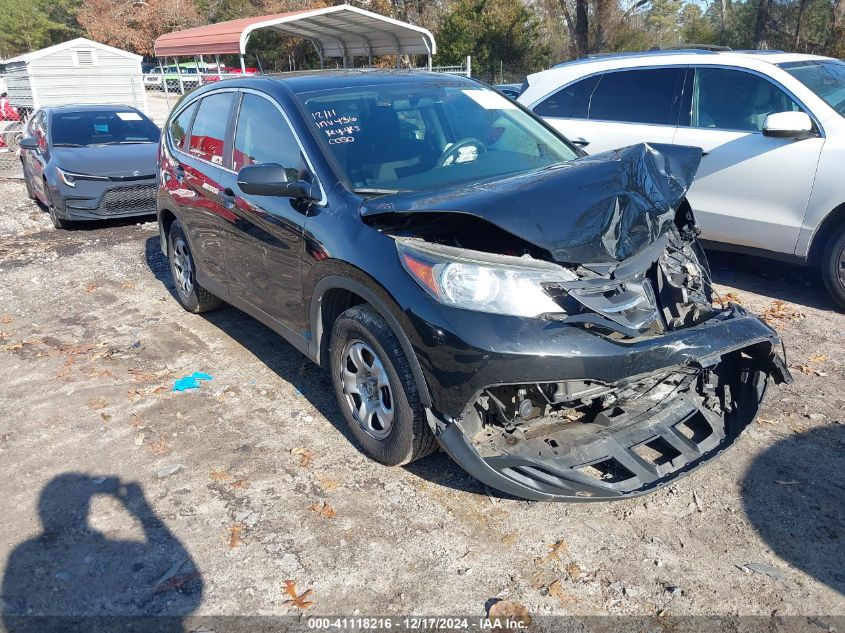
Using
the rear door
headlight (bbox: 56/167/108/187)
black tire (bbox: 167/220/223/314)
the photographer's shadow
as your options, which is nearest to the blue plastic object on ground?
the rear door

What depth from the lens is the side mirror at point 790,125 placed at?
530 cm

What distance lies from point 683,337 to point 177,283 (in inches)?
180

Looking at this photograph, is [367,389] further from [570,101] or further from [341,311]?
[570,101]

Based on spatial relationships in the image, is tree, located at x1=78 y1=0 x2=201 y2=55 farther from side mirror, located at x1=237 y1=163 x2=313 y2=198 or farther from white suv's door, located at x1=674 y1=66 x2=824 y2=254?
side mirror, located at x1=237 y1=163 x2=313 y2=198

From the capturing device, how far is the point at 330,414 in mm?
4297

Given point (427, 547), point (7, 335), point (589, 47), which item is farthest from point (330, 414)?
point (589, 47)

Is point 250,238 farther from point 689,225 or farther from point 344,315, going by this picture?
point 689,225

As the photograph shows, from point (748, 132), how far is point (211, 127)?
4212 mm

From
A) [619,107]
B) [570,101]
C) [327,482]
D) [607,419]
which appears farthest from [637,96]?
[327,482]

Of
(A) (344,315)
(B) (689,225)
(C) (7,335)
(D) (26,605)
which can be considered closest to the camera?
(D) (26,605)

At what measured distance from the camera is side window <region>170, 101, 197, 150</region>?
5578mm

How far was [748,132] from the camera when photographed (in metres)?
5.75

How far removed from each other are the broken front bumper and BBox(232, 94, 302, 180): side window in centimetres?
169

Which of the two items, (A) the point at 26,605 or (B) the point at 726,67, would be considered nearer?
(A) the point at 26,605
